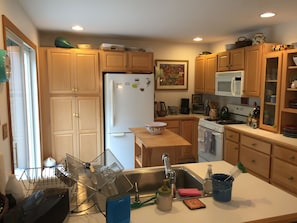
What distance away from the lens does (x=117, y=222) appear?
3.61 feet

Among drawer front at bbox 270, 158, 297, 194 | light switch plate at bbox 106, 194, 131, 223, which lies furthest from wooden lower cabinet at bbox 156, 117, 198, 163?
light switch plate at bbox 106, 194, 131, 223

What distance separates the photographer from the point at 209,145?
4.04 m

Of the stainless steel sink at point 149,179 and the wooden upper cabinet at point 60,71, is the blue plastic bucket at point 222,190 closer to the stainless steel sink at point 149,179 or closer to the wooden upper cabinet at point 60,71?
the stainless steel sink at point 149,179

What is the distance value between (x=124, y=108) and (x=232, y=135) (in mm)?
1725

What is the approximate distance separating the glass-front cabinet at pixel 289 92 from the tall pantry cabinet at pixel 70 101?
2.71 m

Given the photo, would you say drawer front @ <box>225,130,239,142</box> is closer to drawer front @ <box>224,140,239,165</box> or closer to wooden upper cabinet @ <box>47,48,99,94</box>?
drawer front @ <box>224,140,239,165</box>

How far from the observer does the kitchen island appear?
3.96 feet

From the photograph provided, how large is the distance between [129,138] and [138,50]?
1.53m

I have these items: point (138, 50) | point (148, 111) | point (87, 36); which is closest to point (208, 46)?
point (138, 50)

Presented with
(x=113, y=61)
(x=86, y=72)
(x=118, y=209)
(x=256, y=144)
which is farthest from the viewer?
(x=113, y=61)

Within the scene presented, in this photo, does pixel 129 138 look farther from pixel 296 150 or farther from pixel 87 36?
pixel 296 150

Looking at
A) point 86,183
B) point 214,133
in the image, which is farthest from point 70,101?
point 86,183

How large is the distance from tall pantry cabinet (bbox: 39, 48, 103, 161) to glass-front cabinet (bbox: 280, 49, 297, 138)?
2.71m

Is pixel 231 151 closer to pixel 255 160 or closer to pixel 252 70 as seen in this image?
pixel 255 160
